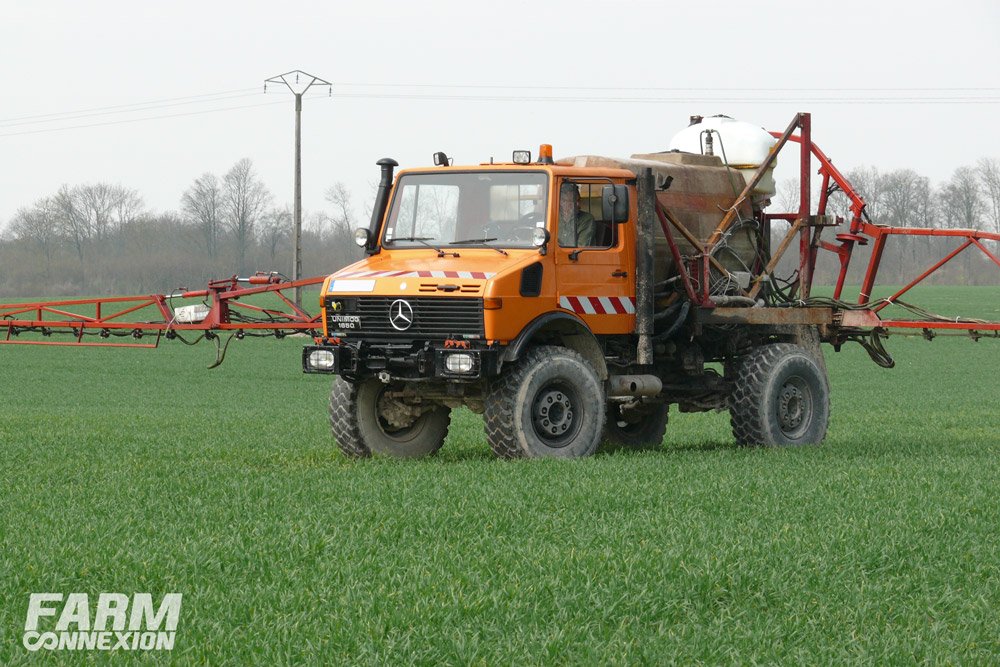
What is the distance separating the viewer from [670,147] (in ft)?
55.3

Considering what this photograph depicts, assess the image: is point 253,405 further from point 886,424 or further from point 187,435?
point 886,424

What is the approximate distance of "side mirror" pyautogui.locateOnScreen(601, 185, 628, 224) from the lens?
44.3ft

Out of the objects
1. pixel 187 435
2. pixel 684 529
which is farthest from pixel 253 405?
pixel 684 529

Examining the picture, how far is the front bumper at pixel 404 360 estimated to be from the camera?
12.9 metres

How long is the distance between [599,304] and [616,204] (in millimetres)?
1156

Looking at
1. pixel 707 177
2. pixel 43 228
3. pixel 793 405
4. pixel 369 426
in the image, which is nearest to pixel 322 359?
pixel 369 426

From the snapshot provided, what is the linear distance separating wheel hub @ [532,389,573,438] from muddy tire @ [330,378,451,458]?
1.66 m

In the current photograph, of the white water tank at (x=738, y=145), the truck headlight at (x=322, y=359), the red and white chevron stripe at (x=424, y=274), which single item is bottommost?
the truck headlight at (x=322, y=359)

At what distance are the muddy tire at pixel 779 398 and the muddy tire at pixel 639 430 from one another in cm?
140

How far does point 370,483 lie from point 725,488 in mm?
2827

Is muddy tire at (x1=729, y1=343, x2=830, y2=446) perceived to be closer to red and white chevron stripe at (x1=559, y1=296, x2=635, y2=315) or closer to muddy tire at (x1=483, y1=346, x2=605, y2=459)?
red and white chevron stripe at (x1=559, y1=296, x2=635, y2=315)

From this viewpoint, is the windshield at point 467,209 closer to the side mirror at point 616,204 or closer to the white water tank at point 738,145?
the side mirror at point 616,204

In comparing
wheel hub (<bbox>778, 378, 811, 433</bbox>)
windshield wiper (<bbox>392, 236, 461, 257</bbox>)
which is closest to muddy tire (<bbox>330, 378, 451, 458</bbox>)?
windshield wiper (<bbox>392, 236, 461, 257</bbox>)

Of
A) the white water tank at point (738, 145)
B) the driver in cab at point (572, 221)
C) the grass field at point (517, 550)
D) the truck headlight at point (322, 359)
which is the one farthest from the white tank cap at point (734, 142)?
the truck headlight at point (322, 359)
